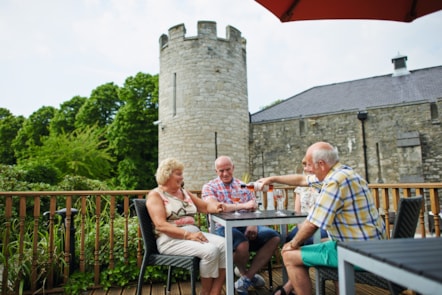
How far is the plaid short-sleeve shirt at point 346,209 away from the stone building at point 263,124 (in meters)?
9.32

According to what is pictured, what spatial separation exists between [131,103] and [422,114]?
1317cm

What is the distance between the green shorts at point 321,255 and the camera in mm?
1662

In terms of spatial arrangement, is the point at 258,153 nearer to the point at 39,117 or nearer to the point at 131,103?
the point at 131,103

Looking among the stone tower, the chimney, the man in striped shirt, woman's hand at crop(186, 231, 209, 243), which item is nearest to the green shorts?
the man in striped shirt

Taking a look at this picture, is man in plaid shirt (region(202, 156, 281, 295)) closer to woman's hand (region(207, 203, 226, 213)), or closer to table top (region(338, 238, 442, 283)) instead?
woman's hand (region(207, 203, 226, 213))

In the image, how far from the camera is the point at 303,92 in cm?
1512

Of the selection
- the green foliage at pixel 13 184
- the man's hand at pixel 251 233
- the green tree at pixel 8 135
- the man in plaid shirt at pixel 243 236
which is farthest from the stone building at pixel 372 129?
the green tree at pixel 8 135

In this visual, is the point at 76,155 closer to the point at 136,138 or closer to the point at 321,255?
the point at 136,138

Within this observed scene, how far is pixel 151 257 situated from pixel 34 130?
2274cm

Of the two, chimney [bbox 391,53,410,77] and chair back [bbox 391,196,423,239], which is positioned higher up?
chimney [bbox 391,53,410,77]

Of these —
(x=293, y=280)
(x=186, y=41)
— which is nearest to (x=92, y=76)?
(x=186, y=41)

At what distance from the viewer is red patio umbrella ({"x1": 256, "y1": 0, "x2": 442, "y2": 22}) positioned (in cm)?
214

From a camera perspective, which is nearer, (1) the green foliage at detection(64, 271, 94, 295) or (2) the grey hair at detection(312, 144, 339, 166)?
(2) the grey hair at detection(312, 144, 339, 166)

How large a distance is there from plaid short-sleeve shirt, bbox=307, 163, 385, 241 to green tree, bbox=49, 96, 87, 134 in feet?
68.5
